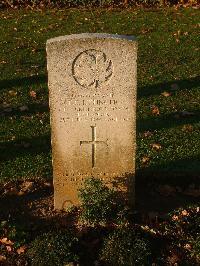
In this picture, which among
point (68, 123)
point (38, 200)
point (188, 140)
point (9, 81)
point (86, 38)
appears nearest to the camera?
point (86, 38)

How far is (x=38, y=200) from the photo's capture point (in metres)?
5.93

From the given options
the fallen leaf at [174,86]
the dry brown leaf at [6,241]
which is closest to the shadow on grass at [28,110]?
the fallen leaf at [174,86]

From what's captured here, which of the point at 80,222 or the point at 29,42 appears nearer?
the point at 80,222

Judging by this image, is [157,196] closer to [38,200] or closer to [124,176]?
[124,176]

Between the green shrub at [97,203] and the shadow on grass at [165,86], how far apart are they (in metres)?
3.60

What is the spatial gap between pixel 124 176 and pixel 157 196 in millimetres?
699

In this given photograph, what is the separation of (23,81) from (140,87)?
221 cm

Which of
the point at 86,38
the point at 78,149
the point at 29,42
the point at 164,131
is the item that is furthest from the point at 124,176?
the point at 29,42

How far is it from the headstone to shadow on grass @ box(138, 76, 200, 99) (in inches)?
134

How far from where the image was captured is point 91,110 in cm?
515

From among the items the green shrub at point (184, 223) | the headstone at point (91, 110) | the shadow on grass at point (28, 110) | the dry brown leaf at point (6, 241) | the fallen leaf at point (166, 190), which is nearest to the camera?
the headstone at point (91, 110)

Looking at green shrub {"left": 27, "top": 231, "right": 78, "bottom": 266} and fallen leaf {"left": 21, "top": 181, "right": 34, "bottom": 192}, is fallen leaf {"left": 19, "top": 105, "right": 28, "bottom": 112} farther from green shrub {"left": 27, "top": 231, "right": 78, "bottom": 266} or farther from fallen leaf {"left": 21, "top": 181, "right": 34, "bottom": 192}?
green shrub {"left": 27, "top": 231, "right": 78, "bottom": 266}

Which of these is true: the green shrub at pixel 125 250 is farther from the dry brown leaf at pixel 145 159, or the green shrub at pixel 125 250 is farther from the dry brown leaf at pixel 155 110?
the dry brown leaf at pixel 155 110

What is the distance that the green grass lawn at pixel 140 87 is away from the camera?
6.73 metres
